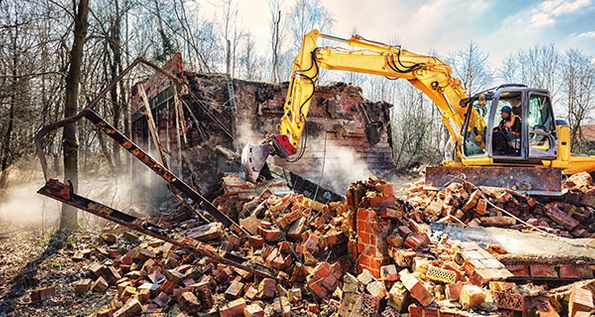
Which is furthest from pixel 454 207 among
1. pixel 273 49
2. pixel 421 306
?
pixel 273 49

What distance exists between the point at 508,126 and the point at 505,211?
2206 mm

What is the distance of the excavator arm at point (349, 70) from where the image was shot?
7047mm

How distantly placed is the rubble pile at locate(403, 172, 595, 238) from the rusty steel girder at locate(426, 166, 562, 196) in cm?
46

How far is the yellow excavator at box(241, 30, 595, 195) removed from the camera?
6695 millimetres

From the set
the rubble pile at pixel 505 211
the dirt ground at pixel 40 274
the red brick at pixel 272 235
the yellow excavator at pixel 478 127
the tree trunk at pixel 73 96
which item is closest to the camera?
the dirt ground at pixel 40 274

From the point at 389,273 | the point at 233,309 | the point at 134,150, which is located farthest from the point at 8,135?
the point at 389,273

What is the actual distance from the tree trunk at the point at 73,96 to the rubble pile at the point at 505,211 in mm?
6386

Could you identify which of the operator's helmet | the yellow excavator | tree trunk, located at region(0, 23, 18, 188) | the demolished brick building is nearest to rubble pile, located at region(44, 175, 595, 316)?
the yellow excavator

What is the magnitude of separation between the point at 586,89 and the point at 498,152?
28.0 meters

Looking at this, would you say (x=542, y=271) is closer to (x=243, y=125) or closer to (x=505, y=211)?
(x=505, y=211)

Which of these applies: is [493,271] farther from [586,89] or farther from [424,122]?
[586,89]

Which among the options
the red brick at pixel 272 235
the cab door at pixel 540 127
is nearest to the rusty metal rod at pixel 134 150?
the red brick at pixel 272 235

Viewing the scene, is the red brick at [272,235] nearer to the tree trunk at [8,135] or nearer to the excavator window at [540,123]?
the excavator window at [540,123]

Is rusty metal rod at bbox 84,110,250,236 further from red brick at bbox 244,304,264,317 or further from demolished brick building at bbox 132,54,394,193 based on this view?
demolished brick building at bbox 132,54,394,193
